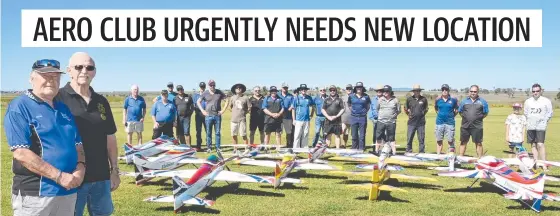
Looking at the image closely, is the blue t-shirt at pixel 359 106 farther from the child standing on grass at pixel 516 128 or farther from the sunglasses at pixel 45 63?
the sunglasses at pixel 45 63

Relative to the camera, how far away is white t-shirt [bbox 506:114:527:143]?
10656mm

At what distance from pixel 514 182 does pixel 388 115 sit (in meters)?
5.23

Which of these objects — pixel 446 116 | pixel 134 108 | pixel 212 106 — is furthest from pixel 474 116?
pixel 134 108

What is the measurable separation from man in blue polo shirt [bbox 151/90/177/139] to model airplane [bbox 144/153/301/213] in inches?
136

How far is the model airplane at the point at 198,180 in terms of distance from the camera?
659 cm

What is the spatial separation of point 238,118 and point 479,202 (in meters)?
7.59

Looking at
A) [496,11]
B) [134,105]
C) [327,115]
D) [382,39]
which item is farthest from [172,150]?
[496,11]

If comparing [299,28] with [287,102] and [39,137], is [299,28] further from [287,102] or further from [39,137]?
[39,137]

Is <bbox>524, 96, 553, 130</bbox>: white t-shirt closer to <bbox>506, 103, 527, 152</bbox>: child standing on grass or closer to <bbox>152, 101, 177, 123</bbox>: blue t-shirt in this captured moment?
<bbox>506, 103, 527, 152</bbox>: child standing on grass

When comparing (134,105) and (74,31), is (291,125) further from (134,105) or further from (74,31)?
(74,31)

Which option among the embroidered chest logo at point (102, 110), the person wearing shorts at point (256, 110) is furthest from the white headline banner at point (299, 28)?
the embroidered chest logo at point (102, 110)

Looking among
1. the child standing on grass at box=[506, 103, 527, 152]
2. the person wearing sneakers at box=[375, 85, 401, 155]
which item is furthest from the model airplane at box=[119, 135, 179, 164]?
the child standing on grass at box=[506, 103, 527, 152]

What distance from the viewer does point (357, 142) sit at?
13.4m

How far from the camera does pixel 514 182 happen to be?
731 centimetres
